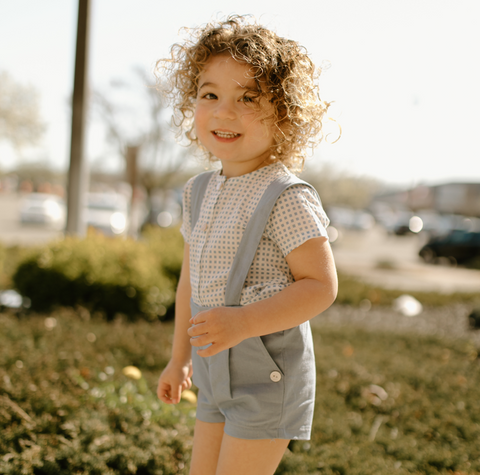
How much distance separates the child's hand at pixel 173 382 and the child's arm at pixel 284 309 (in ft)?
1.54

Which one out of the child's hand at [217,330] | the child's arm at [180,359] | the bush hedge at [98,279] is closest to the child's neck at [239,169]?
the child's arm at [180,359]

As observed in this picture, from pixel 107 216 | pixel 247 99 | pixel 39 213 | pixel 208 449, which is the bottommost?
pixel 39 213

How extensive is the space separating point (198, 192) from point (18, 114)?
2183cm

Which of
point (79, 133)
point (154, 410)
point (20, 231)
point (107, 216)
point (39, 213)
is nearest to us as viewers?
point (154, 410)

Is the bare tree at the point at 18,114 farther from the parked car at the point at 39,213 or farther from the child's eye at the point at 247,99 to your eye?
the child's eye at the point at 247,99

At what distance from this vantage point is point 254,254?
4.48ft

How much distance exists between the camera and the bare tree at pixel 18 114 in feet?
68.1

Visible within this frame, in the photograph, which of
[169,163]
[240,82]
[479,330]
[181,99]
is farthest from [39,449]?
[169,163]

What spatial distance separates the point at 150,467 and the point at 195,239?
126 cm

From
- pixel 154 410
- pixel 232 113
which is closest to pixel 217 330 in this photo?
pixel 232 113

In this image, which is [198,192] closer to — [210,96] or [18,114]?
[210,96]

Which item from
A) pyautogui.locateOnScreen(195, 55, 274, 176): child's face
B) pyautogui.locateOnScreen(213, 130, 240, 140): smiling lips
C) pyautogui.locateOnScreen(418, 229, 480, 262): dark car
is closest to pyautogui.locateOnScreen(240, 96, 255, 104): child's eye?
pyautogui.locateOnScreen(195, 55, 274, 176): child's face

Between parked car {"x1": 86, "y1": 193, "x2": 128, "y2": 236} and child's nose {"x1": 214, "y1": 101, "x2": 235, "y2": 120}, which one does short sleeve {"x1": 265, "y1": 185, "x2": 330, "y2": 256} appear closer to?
child's nose {"x1": 214, "y1": 101, "x2": 235, "y2": 120}

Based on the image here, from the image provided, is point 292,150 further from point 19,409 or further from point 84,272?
point 84,272
